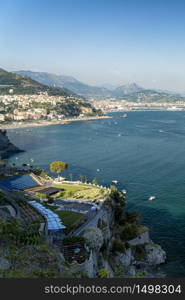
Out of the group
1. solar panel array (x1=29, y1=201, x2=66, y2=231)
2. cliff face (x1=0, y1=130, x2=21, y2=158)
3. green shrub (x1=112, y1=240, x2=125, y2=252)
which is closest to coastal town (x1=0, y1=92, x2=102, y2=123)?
cliff face (x1=0, y1=130, x2=21, y2=158)

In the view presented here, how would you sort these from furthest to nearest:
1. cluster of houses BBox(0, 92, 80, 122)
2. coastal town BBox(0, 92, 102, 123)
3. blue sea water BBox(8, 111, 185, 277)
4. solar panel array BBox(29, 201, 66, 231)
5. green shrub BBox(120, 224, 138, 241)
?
coastal town BBox(0, 92, 102, 123)
cluster of houses BBox(0, 92, 80, 122)
blue sea water BBox(8, 111, 185, 277)
green shrub BBox(120, 224, 138, 241)
solar panel array BBox(29, 201, 66, 231)

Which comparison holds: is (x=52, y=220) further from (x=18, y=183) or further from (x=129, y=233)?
(x=18, y=183)

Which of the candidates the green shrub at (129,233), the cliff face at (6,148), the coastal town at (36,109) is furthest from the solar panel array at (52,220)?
the coastal town at (36,109)

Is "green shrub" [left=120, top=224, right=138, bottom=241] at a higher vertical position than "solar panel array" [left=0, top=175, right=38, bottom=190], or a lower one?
lower

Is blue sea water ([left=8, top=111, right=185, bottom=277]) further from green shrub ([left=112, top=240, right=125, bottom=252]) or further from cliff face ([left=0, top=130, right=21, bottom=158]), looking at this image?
green shrub ([left=112, top=240, right=125, bottom=252])

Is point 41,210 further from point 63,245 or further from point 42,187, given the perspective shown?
point 42,187

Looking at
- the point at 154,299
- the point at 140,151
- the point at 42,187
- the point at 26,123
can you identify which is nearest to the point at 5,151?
the point at 140,151

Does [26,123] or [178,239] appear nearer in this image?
[178,239]

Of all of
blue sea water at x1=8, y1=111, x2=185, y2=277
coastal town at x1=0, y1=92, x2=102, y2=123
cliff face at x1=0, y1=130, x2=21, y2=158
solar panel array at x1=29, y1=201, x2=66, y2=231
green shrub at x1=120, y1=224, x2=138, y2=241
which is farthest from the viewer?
coastal town at x1=0, y1=92, x2=102, y2=123
